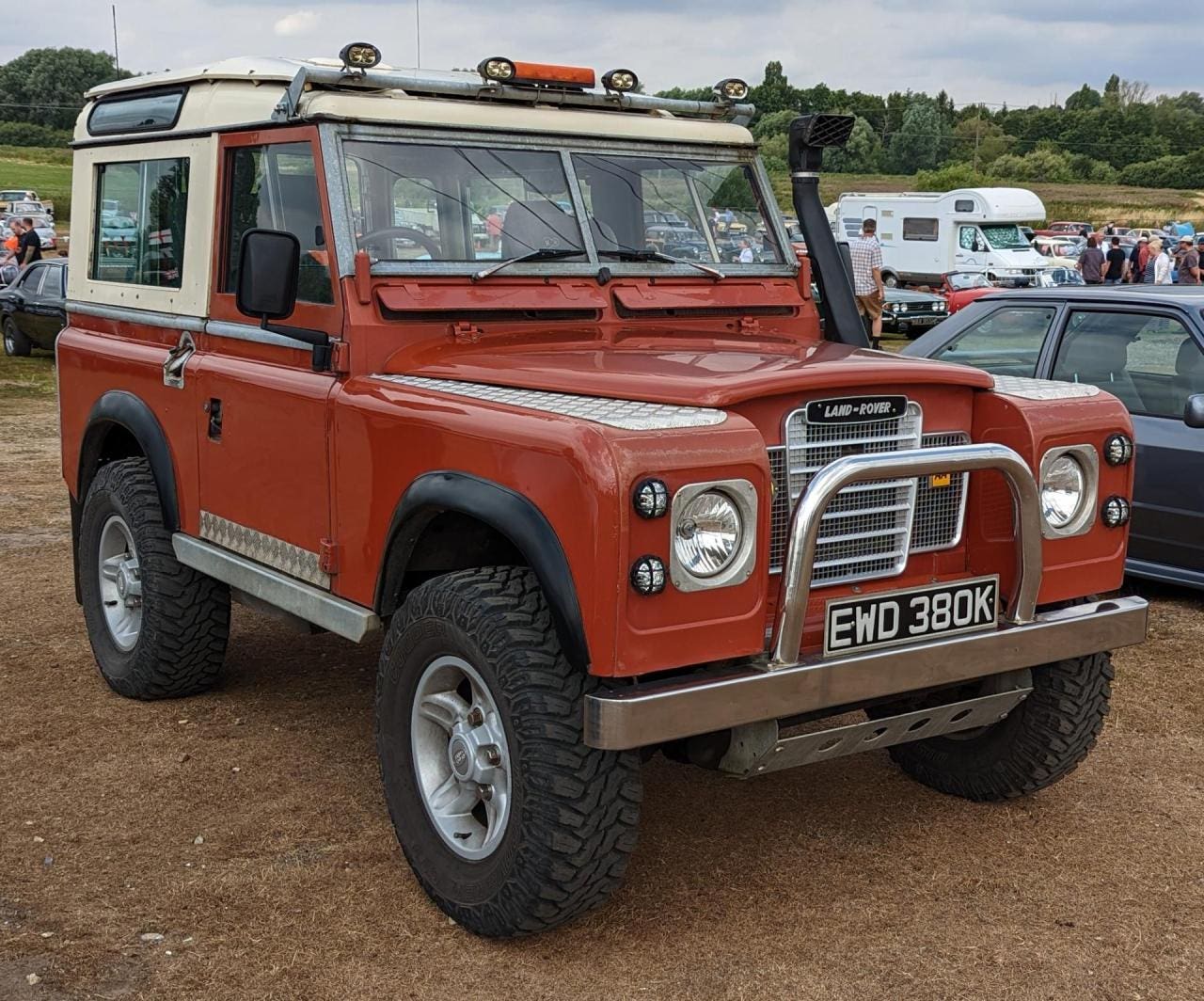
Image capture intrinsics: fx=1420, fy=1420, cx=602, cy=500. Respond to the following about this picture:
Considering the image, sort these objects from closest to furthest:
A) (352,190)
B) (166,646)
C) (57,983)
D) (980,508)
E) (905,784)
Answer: (57,983), (980,508), (352,190), (905,784), (166,646)

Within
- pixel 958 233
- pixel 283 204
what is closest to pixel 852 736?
pixel 283 204

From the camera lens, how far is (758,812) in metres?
4.72

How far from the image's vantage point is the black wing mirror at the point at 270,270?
4.34m

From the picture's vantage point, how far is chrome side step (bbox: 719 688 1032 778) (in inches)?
144

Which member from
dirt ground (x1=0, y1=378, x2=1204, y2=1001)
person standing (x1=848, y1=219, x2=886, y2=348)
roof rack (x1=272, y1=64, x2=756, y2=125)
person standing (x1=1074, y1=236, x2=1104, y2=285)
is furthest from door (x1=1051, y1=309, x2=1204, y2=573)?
person standing (x1=1074, y1=236, x2=1104, y2=285)

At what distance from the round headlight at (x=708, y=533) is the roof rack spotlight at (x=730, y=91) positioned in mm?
2633

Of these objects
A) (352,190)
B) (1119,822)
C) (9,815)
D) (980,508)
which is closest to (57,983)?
(9,815)

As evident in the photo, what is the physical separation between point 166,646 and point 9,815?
3.45 ft

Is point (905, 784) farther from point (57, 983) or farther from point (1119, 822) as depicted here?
point (57, 983)

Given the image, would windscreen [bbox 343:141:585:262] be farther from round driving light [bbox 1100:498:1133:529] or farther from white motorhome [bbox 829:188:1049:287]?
white motorhome [bbox 829:188:1049:287]

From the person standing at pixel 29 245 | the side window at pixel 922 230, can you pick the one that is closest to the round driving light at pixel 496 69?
the person standing at pixel 29 245

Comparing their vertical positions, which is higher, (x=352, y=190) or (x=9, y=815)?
(x=352, y=190)

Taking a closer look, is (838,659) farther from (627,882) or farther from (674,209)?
(674,209)

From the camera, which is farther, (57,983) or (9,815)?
(9,815)
